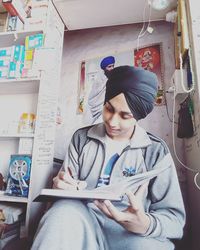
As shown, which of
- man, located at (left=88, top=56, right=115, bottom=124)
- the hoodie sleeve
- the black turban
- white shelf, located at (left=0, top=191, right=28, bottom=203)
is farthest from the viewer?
man, located at (left=88, top=56, right=115, bottom=124)

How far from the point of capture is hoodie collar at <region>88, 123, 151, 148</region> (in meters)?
0.92

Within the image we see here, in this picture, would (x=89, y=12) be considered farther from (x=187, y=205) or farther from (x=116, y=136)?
(x=187, y=205)

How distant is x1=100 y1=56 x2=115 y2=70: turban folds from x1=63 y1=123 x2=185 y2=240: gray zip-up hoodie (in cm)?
71

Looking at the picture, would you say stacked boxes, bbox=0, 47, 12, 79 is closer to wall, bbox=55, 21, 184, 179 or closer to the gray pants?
wall, bbox=55, 21, 184, 179

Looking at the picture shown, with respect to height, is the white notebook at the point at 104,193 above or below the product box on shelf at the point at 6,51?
below

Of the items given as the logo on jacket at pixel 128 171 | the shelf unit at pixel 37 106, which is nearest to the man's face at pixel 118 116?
the logo on jacket at pixel 128 171

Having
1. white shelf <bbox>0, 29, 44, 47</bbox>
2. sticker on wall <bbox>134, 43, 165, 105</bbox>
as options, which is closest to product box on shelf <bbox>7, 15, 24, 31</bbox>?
white shelf <bbox>0, 29, 44, 47</bbox>

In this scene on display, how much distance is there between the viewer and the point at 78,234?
59cm

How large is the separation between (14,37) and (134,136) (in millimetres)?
1047

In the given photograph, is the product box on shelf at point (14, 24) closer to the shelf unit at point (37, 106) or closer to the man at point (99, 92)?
the shelf unit at point (37, 106)

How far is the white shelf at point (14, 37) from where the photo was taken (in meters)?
1.34

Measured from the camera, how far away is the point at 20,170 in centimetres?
117

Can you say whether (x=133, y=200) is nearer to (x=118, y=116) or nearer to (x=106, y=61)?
(x=118, y=116)

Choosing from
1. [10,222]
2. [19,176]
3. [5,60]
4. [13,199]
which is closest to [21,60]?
[5,60]
